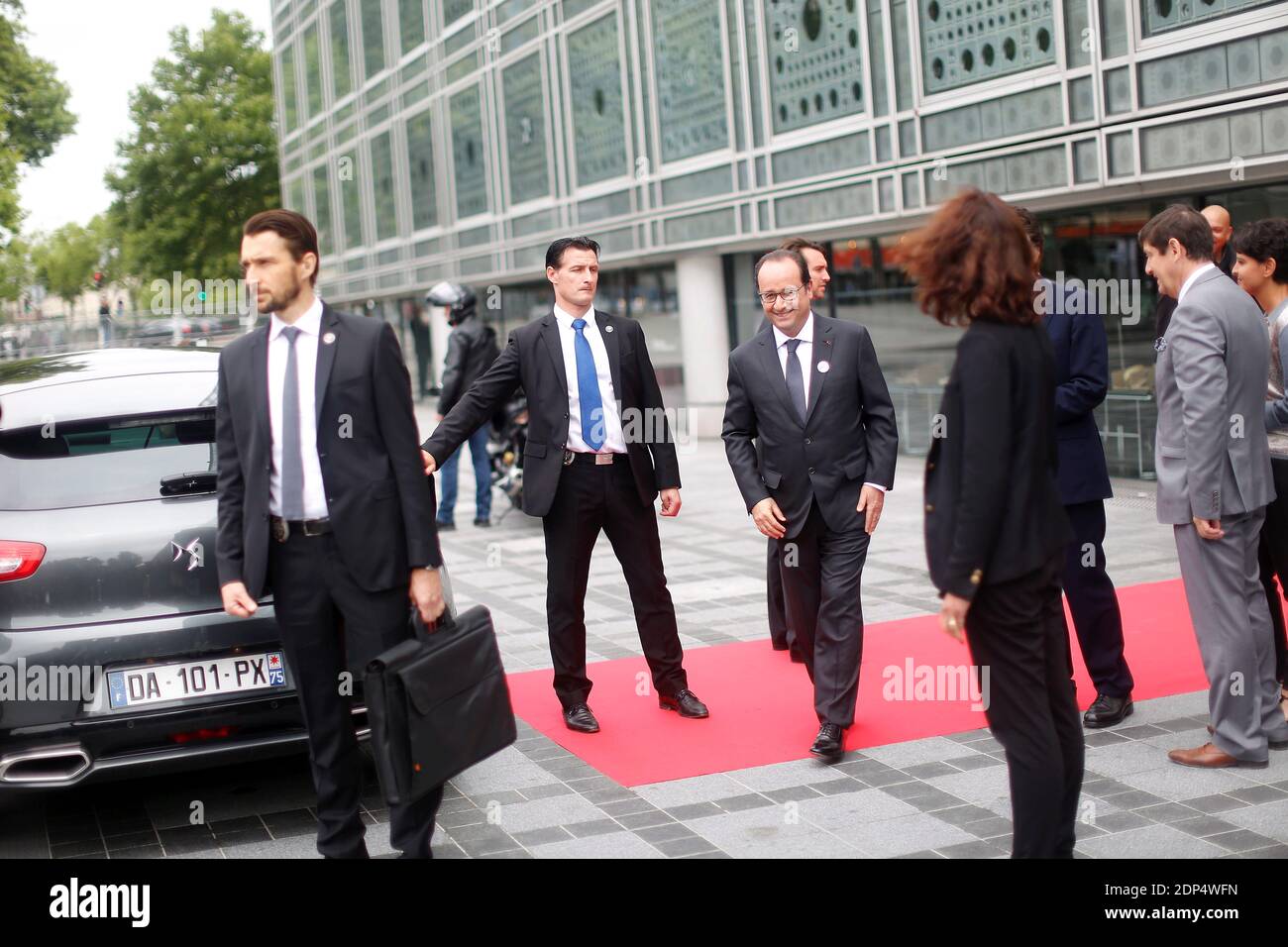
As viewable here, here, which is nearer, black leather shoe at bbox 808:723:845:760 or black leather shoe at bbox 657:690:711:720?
black leather shoe at bbox 808:723:845:760

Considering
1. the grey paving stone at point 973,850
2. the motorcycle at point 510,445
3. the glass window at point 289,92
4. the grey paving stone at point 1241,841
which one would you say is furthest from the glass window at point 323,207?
the grey paving stone at point 1241,841

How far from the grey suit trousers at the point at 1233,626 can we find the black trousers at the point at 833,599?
1.20 meters

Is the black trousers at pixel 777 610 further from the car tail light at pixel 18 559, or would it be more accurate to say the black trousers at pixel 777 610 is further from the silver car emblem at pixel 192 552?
the car tail light at pixel 18 559

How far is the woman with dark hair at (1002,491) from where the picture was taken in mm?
3578

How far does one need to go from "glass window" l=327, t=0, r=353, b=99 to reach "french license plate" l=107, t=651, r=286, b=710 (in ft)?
101

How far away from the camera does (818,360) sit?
563cm

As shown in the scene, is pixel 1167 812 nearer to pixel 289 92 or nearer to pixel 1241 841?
pixel 1241 841

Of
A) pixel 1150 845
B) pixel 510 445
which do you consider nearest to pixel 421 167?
pixel 510 445

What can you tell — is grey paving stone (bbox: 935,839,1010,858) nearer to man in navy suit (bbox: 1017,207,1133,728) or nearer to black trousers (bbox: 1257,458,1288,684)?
man in navy suit (bbox: 1017,207,1133,728)

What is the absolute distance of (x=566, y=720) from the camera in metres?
6.08

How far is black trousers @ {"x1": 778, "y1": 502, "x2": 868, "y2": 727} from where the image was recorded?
215 inches

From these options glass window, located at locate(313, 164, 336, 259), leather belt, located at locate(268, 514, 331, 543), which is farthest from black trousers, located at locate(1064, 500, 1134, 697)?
glass window, located at locate(313, 164, 336, 259)
